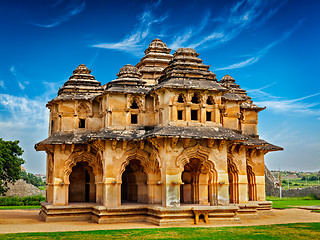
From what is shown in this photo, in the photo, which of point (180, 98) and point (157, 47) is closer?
point (180, 98)

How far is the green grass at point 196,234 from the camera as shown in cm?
1477

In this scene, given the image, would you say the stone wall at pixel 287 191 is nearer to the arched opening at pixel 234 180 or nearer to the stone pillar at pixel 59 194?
the arched opening at pixel 234 180

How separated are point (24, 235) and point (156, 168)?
779 centimetres

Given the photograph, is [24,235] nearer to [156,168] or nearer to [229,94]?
[156,168]

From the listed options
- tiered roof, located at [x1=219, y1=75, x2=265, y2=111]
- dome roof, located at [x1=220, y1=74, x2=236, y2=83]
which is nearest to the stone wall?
tiered roof, located at [x1=219, y1=75, x2=265, y2=111]

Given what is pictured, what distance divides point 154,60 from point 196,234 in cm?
1526

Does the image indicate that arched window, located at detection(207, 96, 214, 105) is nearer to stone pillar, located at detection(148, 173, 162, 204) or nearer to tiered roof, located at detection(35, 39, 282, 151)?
tiered roof, located at detection(35, 39, 282, 151)

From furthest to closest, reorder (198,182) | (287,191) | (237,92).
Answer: (287,191)
(237,92)
(198,182)

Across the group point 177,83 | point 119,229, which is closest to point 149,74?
point 177,83

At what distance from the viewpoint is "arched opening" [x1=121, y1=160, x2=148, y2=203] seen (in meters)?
22.6

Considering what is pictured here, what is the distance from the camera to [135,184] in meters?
24.4

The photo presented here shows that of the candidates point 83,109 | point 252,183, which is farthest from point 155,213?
point 252,183

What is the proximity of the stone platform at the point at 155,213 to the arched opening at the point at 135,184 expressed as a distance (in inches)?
87.7

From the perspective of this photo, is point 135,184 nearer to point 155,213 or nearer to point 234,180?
point 155,213
